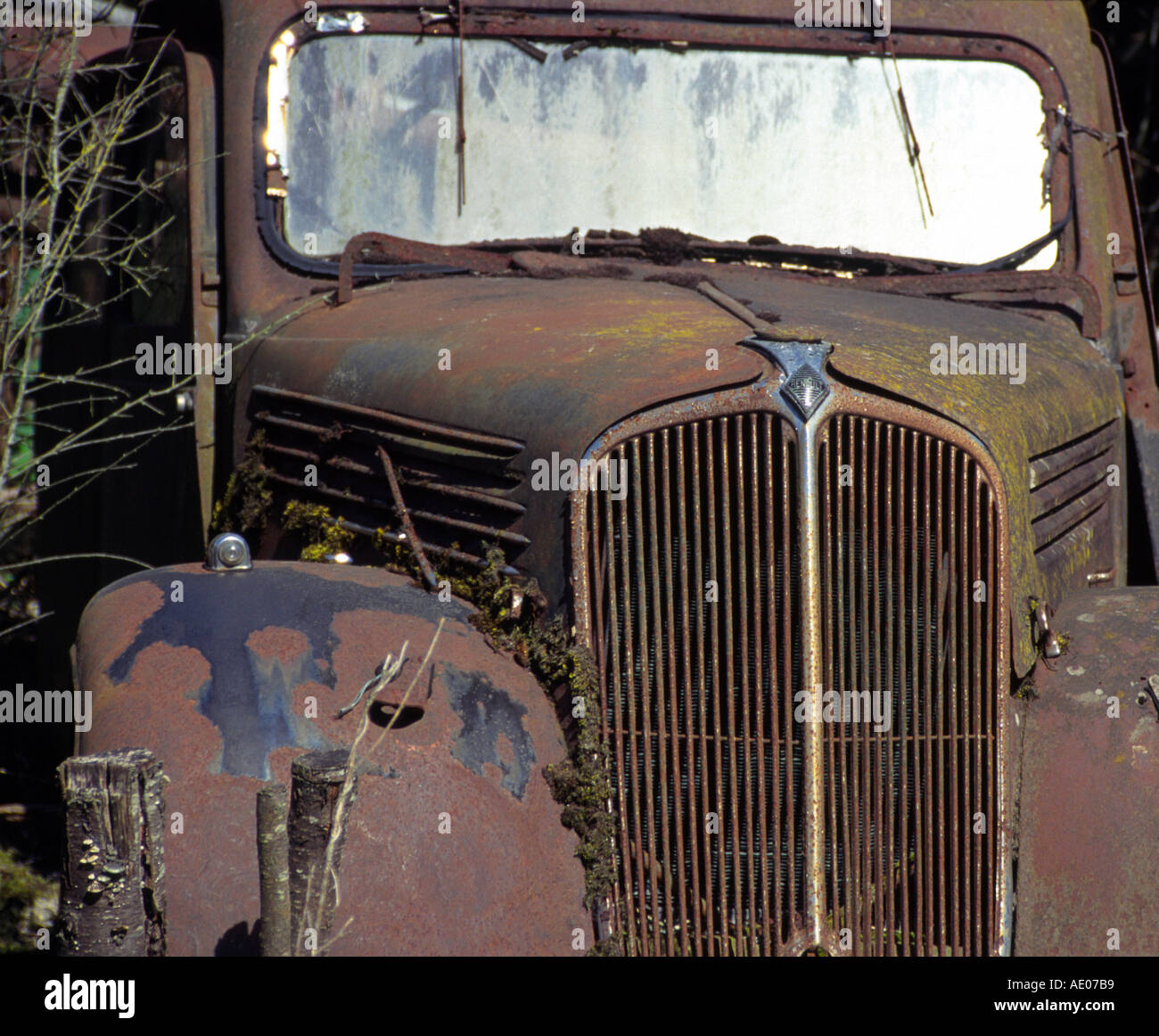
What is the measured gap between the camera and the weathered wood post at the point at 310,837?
7.54ft

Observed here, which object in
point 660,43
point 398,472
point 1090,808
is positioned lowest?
point 1090,808

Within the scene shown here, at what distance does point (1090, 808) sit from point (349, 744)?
4.97ft

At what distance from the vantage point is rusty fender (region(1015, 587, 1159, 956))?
116 inches

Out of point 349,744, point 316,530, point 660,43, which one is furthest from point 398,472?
point 660,43

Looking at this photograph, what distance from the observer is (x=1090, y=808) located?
3033 millimetres

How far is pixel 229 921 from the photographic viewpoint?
2.58m

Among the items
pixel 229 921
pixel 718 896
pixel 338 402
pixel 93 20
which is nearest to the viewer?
pixel 229 921

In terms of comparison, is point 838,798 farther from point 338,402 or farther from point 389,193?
point 389,193

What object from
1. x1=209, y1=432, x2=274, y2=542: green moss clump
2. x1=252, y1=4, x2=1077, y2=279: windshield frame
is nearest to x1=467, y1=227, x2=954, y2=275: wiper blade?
x1=252, y1=4, x2=1077, y2=279: windshield frame

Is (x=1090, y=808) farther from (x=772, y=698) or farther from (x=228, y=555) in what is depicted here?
(x=228, y=555)

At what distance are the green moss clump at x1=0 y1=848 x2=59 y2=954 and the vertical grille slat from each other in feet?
A: 8.02

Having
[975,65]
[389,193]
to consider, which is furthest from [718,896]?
[975,65]
